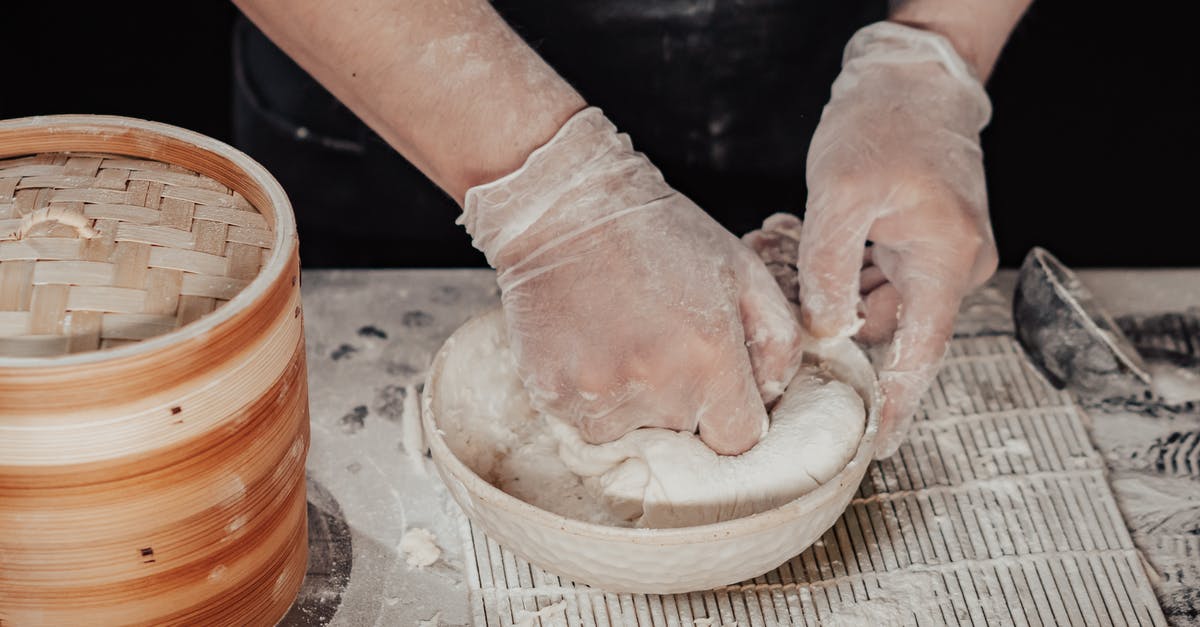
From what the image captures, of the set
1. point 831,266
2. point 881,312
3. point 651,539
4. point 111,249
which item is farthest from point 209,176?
point 881,312

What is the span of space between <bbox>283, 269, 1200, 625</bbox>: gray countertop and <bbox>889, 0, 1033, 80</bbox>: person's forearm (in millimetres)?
357

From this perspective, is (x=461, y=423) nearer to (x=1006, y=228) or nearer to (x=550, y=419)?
(x=550, y=419)

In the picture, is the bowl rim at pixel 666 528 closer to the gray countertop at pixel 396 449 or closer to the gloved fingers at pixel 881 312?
the gray countertop at pixel 396 449

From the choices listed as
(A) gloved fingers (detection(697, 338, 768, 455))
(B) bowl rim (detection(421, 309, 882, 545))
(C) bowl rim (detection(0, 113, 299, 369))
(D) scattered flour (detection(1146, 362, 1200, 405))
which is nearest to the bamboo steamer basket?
(C) bowl rim (detection(0, 113, 299, 369))

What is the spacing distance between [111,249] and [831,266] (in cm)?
74

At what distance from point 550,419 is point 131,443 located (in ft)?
1.59

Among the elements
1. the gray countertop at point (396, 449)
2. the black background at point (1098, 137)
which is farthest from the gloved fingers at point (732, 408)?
the black background at point (1098, 137)

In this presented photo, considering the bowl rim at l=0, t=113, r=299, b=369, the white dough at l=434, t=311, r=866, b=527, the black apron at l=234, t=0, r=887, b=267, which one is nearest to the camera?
the bowl rim at l=0, t=113, r=299, b=369

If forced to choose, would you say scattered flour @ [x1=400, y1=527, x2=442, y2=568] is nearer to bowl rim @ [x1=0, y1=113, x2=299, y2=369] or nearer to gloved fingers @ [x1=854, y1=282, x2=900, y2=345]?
bowl rim @ [x1=0, y1=113, x2=299, y2=369]

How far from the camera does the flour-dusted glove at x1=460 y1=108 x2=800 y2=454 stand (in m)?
1.05

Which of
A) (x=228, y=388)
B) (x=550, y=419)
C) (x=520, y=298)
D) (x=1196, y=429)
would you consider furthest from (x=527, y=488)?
(x=1196, y=429)

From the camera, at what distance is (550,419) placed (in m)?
1.17

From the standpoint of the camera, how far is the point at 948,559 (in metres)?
1.13

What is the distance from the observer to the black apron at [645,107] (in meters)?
1.56
